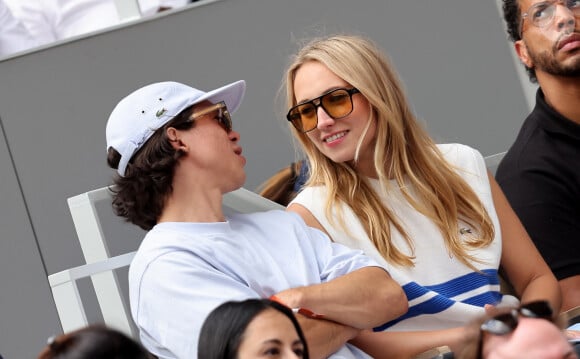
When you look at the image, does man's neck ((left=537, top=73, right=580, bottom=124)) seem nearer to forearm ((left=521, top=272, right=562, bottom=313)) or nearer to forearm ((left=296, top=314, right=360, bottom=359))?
forearm ((left=521, top=272, right=562, bottom=313))

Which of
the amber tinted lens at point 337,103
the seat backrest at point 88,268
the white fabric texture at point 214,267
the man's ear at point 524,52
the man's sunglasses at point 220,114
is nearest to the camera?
the white fabric texture at point 214,267

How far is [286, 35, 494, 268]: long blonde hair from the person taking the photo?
3.98m

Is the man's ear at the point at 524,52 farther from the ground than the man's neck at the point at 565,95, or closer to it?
farther from the ground

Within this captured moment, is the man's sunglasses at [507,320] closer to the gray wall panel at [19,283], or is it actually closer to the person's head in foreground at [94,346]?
the person's head in foreground at [94,346]

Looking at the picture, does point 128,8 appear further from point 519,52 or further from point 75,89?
point 519,52

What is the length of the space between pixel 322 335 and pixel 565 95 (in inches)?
70.8

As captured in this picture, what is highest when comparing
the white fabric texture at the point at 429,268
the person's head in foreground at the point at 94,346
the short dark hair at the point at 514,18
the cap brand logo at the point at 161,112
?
the cap brand logo at the point at 161,112

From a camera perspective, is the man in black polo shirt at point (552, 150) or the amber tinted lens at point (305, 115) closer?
the amber tinted lens at point (305, 115)

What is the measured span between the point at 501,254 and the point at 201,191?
115 centimetres

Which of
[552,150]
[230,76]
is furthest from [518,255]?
[230,76]

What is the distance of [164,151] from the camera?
3.63 m

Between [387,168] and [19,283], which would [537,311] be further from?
[19,283]

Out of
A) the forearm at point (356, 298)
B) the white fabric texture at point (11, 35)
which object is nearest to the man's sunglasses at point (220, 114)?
the forearm at point (356, 298)

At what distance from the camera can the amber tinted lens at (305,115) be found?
13.1 feet
